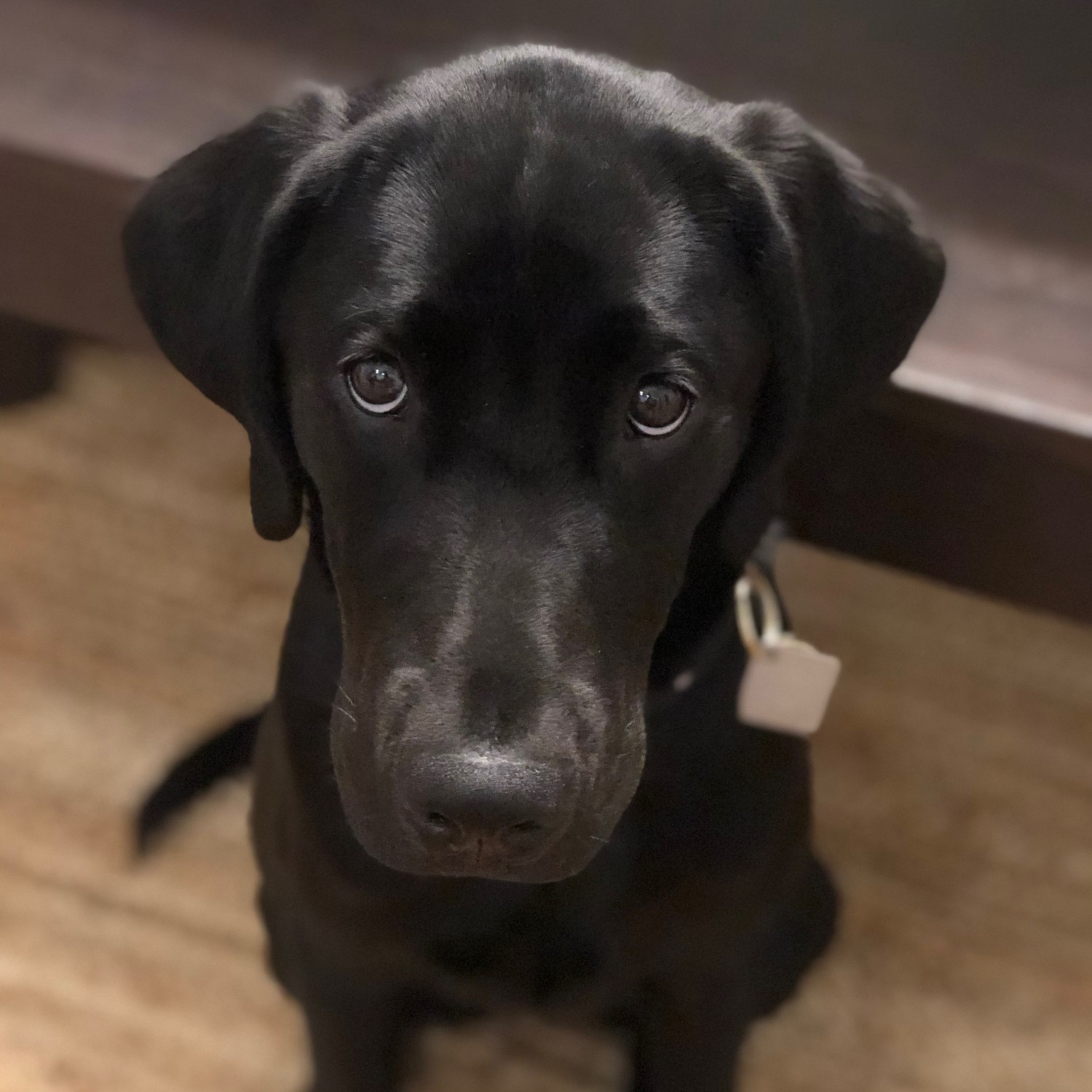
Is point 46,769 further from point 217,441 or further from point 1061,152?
point 1061,152

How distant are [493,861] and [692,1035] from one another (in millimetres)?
494

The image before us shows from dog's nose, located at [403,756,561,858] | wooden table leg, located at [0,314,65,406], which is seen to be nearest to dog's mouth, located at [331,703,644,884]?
dog's nose, located at [403,756,561,858]

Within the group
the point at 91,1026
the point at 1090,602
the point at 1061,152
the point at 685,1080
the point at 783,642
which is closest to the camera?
the point at 783,642

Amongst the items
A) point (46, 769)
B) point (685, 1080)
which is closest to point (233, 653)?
point (46, 769)

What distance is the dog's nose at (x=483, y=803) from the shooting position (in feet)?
2.63

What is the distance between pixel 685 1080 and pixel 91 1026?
0.66m

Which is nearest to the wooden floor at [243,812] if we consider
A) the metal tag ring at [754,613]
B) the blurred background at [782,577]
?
the blurred background at [782,577]

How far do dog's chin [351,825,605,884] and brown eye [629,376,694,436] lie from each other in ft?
0.93

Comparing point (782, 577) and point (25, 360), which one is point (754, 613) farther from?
point (25, 360)

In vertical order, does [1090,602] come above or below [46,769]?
above

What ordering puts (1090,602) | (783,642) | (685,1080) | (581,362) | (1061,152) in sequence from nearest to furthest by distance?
(581,362) < (783,642) < (685,1080) < (1090,602) < (1061,152)

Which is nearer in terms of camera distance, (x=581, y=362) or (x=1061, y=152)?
(x=581, y=362)

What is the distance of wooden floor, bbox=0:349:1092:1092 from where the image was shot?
1464mm

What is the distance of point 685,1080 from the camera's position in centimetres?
128
